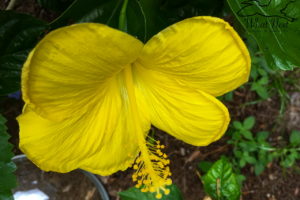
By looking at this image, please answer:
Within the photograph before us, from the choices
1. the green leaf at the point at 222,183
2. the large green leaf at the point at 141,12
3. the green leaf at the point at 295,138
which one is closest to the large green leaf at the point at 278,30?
the large green leaf at the point at 141,12

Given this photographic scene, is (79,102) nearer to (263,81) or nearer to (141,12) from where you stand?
(141,12)

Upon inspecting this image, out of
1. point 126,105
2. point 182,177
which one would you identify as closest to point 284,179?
point 182,177

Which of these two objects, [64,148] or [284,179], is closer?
[64,148]

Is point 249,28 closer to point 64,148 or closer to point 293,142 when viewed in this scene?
point 64,148

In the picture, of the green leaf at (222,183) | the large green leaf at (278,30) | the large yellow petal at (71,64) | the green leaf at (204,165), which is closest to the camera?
the large yellow petal at (71,64)

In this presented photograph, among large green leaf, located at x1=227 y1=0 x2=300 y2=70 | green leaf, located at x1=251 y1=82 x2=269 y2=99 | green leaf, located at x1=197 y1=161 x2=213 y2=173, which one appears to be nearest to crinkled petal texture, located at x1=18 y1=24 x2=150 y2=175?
large green leaf, located at x1=227 y1=0 x2=300 y2=70

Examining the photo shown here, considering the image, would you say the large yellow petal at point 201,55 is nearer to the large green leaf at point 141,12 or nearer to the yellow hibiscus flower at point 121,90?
the yellow hibiscus flower at point 121,90
